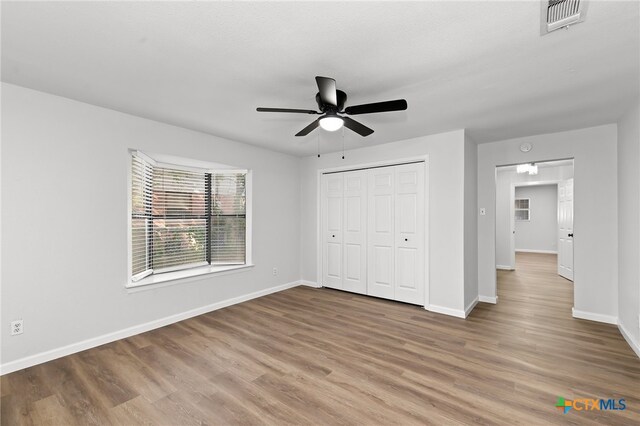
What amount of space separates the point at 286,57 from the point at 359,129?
95 cm

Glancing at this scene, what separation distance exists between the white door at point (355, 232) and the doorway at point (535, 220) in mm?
2561

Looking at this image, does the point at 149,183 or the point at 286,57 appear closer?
the point at 286,57

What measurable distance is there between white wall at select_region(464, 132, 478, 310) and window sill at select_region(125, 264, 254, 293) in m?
3.29

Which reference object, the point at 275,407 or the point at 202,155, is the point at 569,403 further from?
the point at 202,155

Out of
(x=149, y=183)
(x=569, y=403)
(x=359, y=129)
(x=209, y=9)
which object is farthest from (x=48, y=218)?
(x=569, y=403)

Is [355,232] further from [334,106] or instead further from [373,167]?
[334,106]

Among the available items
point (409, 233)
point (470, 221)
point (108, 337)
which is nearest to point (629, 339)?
point (470, 221)

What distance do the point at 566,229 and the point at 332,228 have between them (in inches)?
202

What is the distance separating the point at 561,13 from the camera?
157 centimetres

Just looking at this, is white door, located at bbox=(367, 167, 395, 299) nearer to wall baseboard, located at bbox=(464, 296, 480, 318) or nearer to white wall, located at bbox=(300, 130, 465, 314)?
white wall, located at bbox=(300, 130, 465, 314)

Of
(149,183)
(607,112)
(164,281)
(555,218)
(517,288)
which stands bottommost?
(517,288)

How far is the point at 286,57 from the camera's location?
2.01 m

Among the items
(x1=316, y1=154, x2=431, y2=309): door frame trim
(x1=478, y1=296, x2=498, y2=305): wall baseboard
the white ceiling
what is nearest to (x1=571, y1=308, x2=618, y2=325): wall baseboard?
(x1=478, y1=296, x2=498, y2=305): wall baseboard

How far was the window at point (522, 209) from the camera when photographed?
10.1 meters
